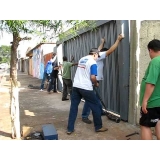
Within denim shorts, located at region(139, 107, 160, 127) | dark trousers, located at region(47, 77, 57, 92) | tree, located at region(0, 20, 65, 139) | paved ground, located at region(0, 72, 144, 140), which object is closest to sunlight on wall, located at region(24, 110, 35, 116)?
paved ground, located at region(0, 72, 144, 140)

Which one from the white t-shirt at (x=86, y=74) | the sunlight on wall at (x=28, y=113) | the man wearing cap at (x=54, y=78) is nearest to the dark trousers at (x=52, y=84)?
the man wearing cap at (x=54, y=78)

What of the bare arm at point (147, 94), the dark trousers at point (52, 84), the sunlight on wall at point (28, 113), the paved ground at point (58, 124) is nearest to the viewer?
the bare arm at point (147, 94)

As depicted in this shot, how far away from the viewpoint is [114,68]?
511cm

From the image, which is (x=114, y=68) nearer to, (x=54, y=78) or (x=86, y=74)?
(x=86, y=74)

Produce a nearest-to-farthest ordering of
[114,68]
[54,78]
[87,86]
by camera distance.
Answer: [87,86]
[114,68]
[54,78]

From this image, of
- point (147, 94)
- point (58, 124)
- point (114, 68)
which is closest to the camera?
point (147, 94)

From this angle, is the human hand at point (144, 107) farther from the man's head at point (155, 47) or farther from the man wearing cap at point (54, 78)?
the man wearing cap at point (54, 78)

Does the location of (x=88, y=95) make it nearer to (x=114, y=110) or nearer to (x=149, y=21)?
(x=114, y=110)

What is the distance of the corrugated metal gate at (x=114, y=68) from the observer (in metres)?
4.60

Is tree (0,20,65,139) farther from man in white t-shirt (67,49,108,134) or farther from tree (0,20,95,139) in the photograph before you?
man in white t-shirt (67,49,108,134)

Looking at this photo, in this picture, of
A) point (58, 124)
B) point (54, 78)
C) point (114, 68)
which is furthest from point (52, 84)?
point (114, 68)

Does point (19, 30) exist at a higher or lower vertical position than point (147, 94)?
higher

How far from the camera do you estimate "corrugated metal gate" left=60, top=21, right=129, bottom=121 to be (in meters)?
4.60

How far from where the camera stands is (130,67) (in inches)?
177
